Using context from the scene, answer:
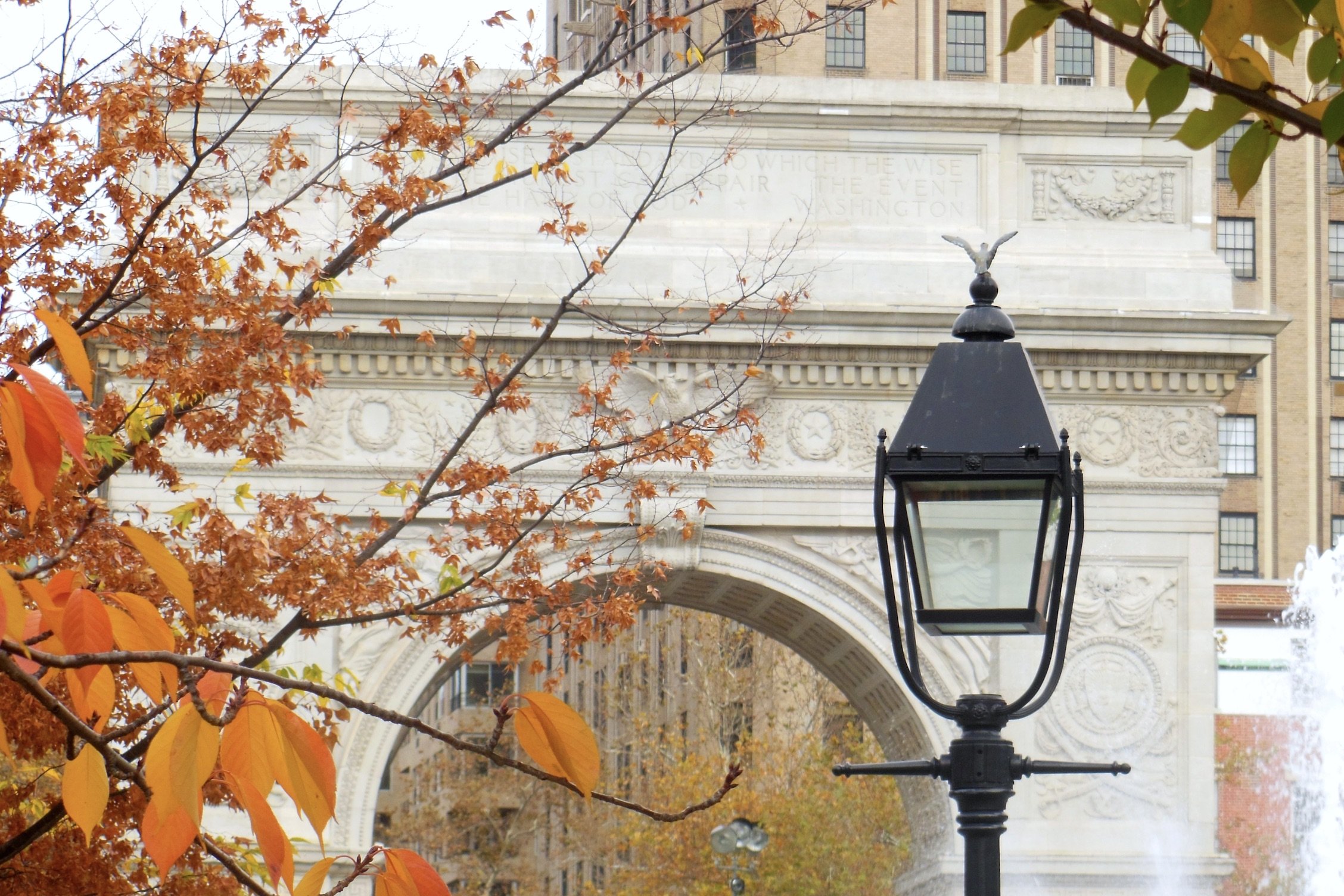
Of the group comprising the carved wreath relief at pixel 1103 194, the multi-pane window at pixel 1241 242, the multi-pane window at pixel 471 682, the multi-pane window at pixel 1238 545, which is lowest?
the carved wreath relief at pixel 1103 194

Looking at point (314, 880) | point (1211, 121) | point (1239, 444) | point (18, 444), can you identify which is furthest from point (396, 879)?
point (1239, 444)

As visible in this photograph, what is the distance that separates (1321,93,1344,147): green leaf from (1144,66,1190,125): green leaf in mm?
251

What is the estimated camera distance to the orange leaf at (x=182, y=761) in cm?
324

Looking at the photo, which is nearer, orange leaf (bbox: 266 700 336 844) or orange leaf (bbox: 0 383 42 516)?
orange leaf (bbox: 266 700 336 844)

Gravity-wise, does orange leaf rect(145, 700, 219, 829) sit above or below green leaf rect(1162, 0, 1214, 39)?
below

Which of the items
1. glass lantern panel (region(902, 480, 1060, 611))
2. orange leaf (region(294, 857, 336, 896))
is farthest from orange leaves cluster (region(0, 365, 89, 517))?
glass lantern panel (region(902, 480, 1060, 611))

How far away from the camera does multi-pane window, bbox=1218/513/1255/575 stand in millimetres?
51031

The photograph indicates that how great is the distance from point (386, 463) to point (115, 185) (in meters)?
9.53

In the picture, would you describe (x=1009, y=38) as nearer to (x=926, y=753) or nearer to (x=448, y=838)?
(x=926, y=753)

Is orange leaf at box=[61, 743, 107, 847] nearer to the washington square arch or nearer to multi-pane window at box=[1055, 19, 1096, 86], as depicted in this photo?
the washington square arch

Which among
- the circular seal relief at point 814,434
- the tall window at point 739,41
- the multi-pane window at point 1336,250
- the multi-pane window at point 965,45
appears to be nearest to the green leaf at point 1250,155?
the tall window at point 739,41

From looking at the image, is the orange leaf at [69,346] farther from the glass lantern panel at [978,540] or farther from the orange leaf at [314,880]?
the glass lantern panel at [978,540]

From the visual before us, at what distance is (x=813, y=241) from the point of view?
20438 millimetres

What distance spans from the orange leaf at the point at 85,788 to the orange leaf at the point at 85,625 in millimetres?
263
